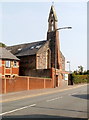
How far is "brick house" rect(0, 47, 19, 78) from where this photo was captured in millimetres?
44112

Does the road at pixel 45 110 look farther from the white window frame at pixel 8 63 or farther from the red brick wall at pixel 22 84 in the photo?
the white window frame at pixel 8 63

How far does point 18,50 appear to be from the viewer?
2450 inches

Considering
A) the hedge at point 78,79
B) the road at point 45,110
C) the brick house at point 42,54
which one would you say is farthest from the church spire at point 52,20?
the road at point 45,110

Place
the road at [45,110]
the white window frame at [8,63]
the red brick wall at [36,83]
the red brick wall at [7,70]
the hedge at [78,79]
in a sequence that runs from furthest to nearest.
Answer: the hedge at [78,79], the white window frame at [8,63], the red brick wall at [7,70], the red brick wall at [36,83], the road at [45,110]

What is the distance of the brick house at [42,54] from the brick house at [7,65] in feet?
18.5

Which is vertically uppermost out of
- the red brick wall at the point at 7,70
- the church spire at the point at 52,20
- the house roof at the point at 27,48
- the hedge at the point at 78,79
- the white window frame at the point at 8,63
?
the church spire at the point at 52,20

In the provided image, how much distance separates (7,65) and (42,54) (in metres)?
12.1

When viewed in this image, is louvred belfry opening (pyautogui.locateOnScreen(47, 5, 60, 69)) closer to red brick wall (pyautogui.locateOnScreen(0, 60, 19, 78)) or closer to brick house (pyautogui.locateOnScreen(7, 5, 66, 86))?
brick house (pyautogui.locateOnScreen(7, 5, 66, 86))

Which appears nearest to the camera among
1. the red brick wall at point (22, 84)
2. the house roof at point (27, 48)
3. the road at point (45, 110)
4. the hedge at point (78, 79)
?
the road at point (45, 110)

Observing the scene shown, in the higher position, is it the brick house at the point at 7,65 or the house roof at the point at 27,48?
the house roof at the point at 27,48

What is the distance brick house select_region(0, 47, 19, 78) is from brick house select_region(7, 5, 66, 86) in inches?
222

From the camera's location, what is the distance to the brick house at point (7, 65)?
44112mm

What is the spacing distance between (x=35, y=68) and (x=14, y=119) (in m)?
43.4

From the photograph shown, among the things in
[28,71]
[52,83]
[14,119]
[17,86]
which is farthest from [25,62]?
[14,119]
